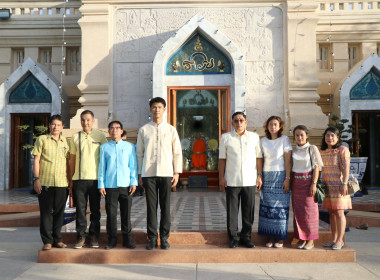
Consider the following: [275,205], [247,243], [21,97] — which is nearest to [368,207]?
[275,205]

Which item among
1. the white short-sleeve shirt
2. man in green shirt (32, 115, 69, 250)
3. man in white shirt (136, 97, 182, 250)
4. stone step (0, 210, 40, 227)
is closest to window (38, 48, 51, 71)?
stone step (0, 210, 40, 227)

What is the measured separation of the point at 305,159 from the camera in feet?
14.4

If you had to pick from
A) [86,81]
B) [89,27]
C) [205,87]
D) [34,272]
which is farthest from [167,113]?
[34,272]

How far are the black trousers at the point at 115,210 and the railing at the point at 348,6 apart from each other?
429 inches

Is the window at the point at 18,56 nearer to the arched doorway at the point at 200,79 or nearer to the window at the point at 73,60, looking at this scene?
the window at the point at 73,60

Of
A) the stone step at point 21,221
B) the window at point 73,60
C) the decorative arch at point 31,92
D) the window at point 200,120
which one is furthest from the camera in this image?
the window at point 73,60

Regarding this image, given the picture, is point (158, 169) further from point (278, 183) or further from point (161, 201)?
point (278, 183)

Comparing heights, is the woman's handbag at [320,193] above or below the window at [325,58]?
below

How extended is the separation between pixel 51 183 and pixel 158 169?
1.26 m

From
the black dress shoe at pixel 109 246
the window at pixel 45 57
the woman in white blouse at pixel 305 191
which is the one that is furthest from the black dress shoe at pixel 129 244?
the window at pixel 45 57

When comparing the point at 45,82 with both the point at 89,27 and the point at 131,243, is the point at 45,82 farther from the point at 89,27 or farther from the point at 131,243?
the point at 131,243

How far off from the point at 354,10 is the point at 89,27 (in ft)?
28.6

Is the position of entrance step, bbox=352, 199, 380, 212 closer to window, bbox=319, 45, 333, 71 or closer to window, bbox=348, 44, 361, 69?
window, bbox=319, 45, 333, 71

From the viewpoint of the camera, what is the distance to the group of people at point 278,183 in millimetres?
4383
